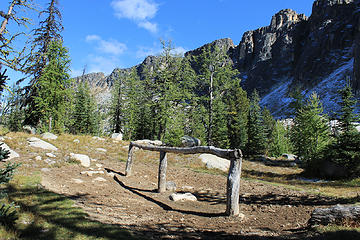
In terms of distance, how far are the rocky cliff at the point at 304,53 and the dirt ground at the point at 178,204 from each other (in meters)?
84.8

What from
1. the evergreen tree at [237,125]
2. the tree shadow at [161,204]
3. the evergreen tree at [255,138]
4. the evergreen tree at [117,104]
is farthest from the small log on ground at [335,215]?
the evergreen tree at [117,104]

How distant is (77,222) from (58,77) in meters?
18.1

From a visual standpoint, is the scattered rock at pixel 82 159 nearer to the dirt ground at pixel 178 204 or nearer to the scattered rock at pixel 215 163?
the dirt ground at pixel 178 204

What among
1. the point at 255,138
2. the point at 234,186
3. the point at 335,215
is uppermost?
the point at 255,138

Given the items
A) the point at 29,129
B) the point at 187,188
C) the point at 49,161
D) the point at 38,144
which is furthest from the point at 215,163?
the point at 29,129

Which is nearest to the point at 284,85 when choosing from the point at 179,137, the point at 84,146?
the point at 179,137

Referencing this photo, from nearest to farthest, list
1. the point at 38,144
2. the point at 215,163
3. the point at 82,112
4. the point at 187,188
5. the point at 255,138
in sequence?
the point at 187,188, the point at 38,144, the point at 215,163, the point at 255,138, the point at 82,112

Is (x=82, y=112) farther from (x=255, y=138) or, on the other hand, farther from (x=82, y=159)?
(x=82, y=159)

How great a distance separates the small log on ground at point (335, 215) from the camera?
4281mm

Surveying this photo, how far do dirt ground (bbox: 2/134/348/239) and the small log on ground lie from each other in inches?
15.2

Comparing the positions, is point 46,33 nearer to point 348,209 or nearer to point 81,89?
point 81,89

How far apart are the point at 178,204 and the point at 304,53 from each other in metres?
161

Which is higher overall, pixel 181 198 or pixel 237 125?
pixel 237 125

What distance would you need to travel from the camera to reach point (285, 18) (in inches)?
6599
